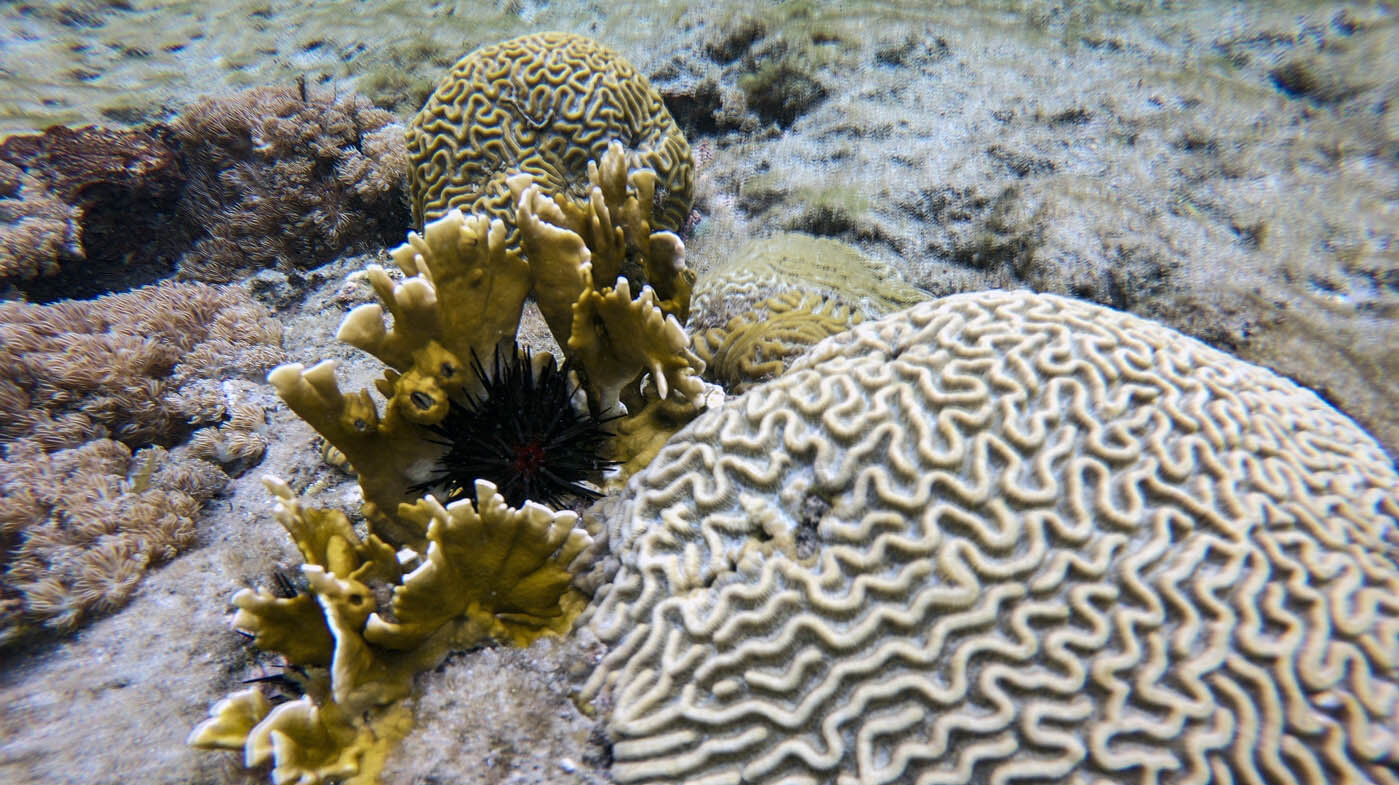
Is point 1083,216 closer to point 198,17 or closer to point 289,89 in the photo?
point 289,89

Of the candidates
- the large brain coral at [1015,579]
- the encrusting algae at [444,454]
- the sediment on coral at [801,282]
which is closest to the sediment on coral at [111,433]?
the encrusting algae at [444,454]

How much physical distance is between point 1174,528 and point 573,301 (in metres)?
2.43

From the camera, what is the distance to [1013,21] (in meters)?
6.27

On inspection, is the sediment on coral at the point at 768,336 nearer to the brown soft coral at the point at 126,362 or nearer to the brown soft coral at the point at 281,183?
the brown soft coral at the point at 126,362

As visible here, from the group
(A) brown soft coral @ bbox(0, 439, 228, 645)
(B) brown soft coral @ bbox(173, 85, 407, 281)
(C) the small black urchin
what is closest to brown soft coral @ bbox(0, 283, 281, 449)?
(A) brown soft coral @ bbox(0, 439, 228, 645)

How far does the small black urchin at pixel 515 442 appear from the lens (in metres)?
2.38

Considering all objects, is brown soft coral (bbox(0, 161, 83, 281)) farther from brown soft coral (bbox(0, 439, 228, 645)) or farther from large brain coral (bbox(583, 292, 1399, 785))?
large brain coral (bbox(583, 292, 1399, 785))

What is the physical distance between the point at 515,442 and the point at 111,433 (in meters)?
2.95

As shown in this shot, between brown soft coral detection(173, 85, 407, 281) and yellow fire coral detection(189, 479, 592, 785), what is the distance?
448cm

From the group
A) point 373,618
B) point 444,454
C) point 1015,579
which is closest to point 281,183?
point 444,454

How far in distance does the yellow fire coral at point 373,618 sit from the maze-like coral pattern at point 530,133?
3372mm

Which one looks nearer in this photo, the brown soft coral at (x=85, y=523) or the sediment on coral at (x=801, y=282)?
the brown soft coral at (x=85, y=523)

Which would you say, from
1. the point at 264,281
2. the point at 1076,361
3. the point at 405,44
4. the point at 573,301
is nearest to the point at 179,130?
the point at 264,281

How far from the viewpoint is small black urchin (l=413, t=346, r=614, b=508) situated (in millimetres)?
2385
